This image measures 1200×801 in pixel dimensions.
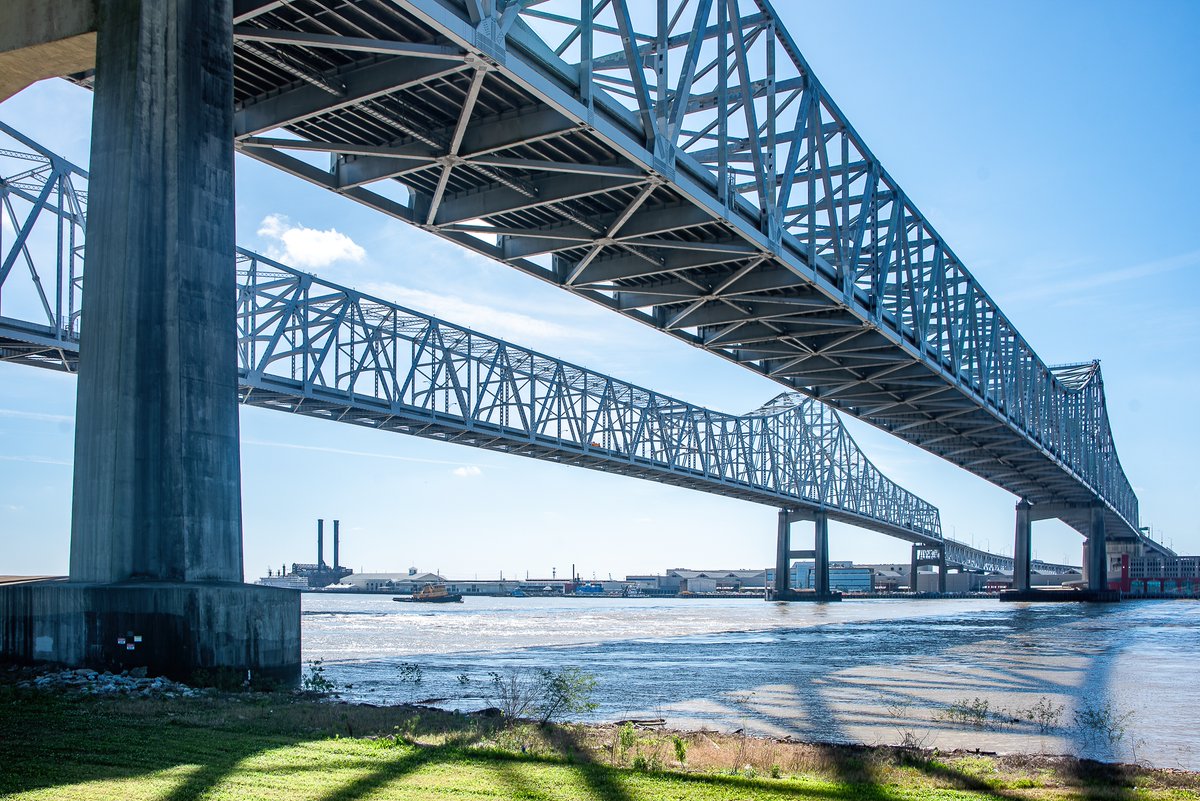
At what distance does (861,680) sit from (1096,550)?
104 m

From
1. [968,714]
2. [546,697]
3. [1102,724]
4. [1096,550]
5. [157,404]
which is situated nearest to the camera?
[157,404]

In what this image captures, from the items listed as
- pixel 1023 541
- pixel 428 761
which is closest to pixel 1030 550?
pixel 1023 541

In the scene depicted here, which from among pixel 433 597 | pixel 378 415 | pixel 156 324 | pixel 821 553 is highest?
pixel 378 415

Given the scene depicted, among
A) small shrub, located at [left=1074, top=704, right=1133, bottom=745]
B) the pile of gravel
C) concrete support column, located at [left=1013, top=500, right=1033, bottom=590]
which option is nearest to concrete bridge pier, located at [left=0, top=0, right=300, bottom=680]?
the pile of gravel

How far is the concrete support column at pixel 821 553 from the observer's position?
148 m

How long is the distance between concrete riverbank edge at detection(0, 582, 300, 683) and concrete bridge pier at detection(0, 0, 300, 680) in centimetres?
3

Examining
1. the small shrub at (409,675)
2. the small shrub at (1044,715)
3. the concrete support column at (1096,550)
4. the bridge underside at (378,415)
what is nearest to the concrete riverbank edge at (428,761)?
the small shrub at (1044,715)

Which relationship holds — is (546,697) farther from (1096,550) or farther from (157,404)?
(1096,550)

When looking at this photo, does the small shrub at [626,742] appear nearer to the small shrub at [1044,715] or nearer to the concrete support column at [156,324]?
the concrete support column at [156,324]

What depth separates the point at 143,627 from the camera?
18016 millimetres

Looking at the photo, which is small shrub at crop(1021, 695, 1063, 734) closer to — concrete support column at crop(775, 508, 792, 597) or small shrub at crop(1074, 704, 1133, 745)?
small shrub at crop(1074, 704, 1133, 745)

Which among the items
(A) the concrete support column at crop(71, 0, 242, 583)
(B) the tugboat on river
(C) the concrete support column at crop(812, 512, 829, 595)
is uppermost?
(A) the concrete support column at crop(71, 0, 242, 583)

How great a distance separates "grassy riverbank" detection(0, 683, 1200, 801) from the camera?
34.2 ft

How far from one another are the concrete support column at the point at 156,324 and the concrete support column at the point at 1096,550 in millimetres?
117298
